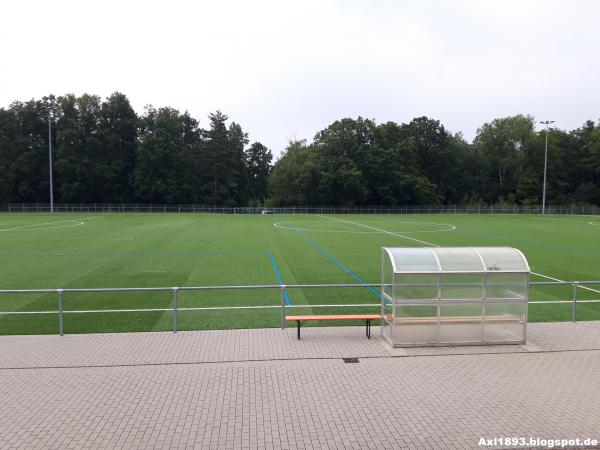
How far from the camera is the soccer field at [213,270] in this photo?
45.3 feet

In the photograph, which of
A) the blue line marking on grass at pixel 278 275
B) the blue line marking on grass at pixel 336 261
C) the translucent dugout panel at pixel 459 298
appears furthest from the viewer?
the blue line marking on grass at pixel 336 261

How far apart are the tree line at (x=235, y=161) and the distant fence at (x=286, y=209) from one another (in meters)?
2.98

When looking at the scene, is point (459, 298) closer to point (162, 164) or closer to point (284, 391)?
point (284, 391)

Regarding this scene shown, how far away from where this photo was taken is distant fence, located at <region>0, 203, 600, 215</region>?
85.7 m

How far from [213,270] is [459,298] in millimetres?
13194

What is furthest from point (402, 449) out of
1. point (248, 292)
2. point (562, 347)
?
point (248, 292)

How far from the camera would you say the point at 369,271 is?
2159 cm

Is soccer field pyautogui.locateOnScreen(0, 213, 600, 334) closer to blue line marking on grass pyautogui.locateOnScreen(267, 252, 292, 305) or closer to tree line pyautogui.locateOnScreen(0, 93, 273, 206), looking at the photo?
blue line marking on grass pyautogui.locateOnScreen(267, 252, 292, 305)

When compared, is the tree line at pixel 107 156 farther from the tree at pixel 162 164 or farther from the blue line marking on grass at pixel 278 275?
the blue line marking on grass at pixel 278 275

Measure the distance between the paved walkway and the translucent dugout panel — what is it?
16.9 inches

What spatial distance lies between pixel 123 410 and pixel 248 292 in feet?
31.6

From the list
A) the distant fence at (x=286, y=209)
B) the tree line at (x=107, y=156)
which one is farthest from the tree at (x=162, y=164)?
the distant fence at (x=286, y=209)

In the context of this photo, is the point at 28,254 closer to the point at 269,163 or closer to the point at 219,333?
the point at 219,333

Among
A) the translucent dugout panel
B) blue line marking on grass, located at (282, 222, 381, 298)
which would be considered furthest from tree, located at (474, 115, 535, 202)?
the translucent dugout panel
